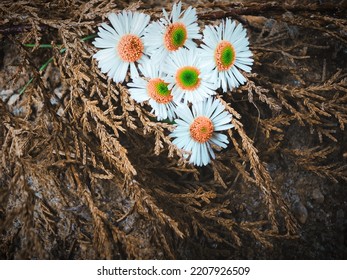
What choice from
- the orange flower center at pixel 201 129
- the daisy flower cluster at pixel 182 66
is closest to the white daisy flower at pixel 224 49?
the daisy flower cluster at pixel 182 66

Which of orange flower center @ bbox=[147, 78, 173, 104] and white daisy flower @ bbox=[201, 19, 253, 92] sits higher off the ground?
white daisy flower @ bbox=[201, 19, 253, 92]

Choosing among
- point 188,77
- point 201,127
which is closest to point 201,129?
point 201,127

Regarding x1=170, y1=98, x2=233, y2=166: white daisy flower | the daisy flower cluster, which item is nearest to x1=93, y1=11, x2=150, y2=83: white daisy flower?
the daisy flower cluster

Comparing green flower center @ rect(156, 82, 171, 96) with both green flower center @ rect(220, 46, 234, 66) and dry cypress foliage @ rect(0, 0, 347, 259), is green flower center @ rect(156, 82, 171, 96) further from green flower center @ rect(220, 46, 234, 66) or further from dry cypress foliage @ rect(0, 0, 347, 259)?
green flower center @ rect(220, 46, 234, 66)

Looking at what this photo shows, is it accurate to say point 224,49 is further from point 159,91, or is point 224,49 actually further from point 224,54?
point 159,91

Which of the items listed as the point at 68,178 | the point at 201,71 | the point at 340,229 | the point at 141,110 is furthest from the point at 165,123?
the point at 340,229

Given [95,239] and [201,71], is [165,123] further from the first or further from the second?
[95,239]

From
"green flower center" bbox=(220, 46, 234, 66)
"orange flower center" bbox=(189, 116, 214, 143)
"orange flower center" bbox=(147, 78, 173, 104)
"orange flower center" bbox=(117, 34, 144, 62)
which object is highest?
"orange flower center" bbox=(117, 34, 144, 62)

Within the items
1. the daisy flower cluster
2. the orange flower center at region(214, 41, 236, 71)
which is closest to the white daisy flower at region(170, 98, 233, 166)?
the daisy flower cluster
